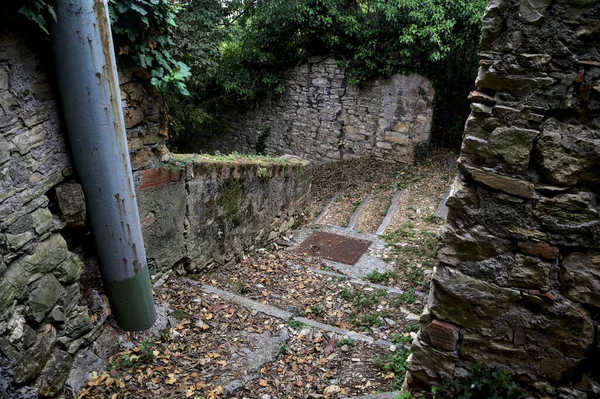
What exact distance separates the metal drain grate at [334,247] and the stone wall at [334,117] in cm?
441

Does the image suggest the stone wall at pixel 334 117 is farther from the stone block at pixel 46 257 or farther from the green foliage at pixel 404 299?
the stone block at pixel 46 257

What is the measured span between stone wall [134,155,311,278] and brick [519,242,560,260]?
261cm

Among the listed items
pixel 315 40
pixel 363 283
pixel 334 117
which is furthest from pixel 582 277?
pixel 315 40

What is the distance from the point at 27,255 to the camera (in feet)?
6.75

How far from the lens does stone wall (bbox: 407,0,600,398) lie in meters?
1.66

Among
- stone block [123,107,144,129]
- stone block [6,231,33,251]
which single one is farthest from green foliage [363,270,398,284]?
stone block [6,231,33,251]

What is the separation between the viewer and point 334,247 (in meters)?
5.85

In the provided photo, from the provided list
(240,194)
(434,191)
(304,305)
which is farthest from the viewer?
(434,191)

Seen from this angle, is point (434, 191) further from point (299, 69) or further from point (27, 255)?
point (27, 255)

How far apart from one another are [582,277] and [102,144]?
Answer: 103 inches

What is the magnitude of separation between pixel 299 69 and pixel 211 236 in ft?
25.2

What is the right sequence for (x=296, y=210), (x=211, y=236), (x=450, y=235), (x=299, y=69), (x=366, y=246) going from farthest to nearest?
(x=299, y=69) < (x=296, y=210) < (x=366, y=246) < (x=211, y=236) < (x=450, y=235)

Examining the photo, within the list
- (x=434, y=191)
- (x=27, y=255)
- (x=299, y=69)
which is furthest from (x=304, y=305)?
(x=299, y=69)

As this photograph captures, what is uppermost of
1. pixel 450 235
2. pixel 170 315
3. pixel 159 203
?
pixel 450 235
